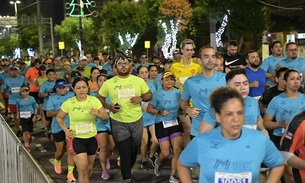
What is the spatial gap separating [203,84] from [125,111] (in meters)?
1.63

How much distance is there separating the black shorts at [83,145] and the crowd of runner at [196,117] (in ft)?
0.04

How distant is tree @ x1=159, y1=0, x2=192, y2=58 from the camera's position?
44656 millimetres

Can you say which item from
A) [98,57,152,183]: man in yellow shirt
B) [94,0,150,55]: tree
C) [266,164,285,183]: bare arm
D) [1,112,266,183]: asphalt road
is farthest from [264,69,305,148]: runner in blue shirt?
[94,0,150,55]: tree

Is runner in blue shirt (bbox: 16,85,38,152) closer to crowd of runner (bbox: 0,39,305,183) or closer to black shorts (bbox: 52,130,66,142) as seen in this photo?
crowd of runner (bbox: 0,39,305,183)

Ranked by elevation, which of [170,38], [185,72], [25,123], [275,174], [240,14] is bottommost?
[25,123]

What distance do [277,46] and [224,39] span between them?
40595 millimetres

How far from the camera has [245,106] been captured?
5.07 metres

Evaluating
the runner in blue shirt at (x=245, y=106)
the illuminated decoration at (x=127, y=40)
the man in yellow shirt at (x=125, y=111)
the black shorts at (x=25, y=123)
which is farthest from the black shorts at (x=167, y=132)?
the illuminated decoration at (x=127, y=40)

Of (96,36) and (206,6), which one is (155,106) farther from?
(96,36)

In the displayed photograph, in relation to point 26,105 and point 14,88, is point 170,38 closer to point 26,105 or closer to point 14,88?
point 14,88

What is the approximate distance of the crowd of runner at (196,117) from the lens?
3.43 m

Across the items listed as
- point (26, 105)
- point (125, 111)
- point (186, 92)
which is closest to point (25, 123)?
point (26, 105)

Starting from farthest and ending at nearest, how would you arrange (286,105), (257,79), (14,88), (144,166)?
(14,88) → (144,166) → (257,79) → (286,105)

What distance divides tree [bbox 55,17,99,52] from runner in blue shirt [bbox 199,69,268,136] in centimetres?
5874
